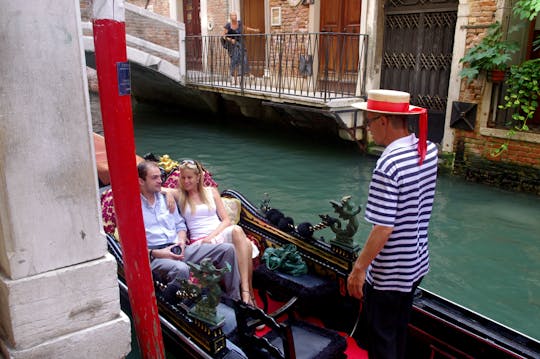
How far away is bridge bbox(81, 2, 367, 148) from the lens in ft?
22.0

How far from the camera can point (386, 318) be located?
5.52 feet

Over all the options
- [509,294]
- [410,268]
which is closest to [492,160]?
[509,294]

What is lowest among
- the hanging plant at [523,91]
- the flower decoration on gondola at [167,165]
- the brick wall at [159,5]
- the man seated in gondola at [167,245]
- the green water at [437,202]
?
the green water at [437,202]

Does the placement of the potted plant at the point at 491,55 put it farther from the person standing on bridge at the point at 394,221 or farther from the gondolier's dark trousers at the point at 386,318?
the gondolier's dark trousers at the point at 386,318

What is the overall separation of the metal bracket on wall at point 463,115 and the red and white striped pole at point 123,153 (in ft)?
15.7

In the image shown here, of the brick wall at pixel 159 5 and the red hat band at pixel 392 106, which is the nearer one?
the red hat band at pixel 392 106

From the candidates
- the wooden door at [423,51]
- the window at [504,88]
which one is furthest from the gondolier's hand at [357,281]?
the wooden door at [423,51]

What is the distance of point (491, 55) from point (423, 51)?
121 cm

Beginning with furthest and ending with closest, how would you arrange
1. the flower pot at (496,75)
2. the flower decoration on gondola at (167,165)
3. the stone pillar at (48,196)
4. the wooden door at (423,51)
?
the wooden door at (423,51) → the flower pot at (496,75) → the flower decoration on gondola at (167,165) → the stone pillar at (48,196)

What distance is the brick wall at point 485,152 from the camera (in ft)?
17.1

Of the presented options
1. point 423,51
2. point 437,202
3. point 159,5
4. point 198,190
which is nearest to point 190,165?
point 198,190

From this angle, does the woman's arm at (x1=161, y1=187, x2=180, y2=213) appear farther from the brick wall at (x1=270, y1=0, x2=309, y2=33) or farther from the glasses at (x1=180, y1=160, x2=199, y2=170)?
the brick wall at (x1=270, y1=0, x2=309, y2=33)

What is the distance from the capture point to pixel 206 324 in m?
1.90

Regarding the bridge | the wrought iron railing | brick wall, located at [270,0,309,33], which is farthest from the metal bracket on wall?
brick wall, located at [270,0,309,33]
